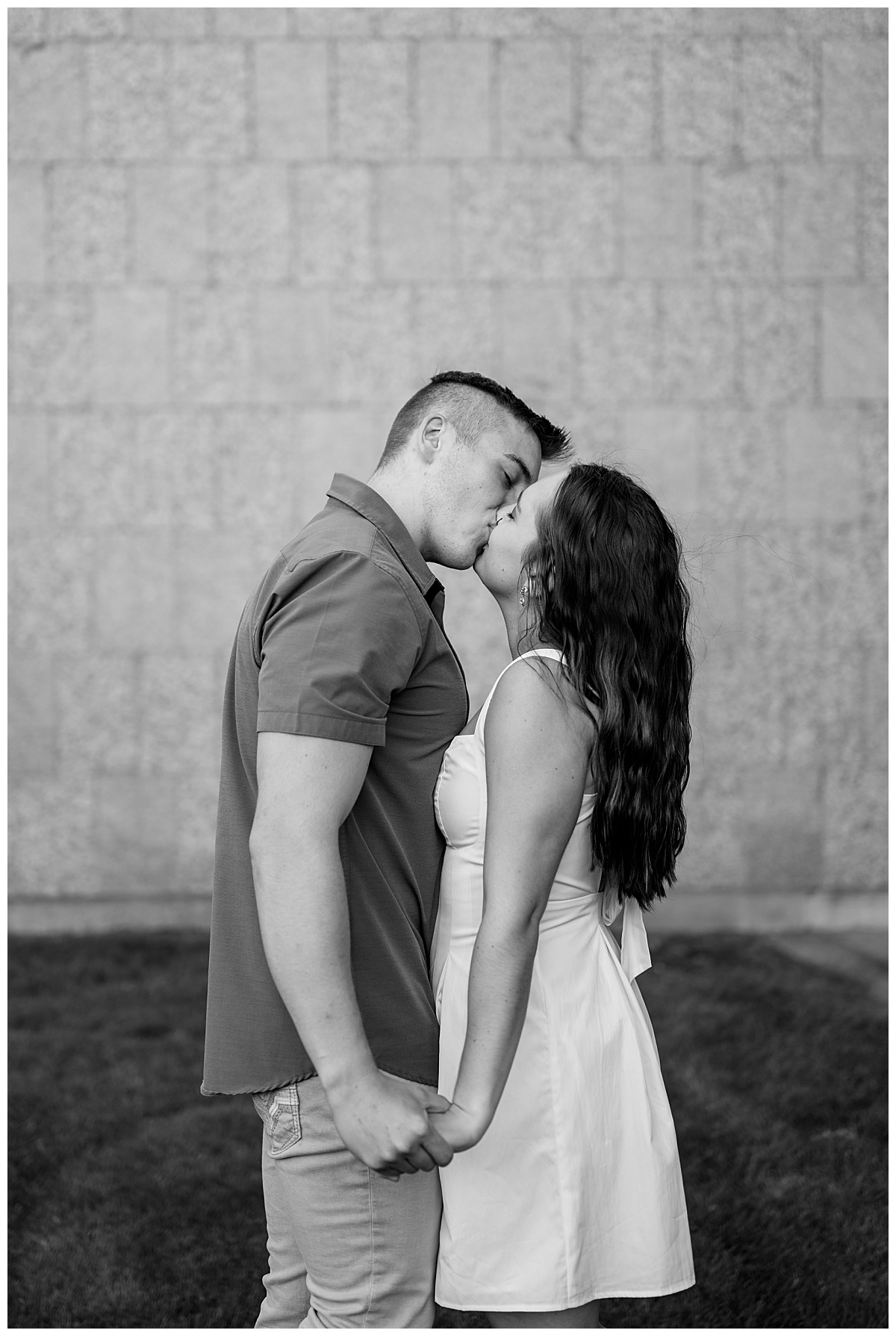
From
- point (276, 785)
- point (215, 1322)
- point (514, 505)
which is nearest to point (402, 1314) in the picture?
point (276, 785)

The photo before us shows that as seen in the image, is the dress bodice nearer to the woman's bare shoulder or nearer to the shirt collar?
the woman's bare shoulder

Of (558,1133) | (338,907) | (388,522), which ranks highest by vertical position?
(388,522)

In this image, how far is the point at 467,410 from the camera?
2270 mm

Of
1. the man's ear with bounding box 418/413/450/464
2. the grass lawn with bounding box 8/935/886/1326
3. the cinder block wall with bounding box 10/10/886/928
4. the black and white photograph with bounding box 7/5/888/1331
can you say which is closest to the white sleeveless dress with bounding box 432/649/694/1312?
the man's ear with bounding box 418/413/450/464

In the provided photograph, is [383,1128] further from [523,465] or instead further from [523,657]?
[523,465]

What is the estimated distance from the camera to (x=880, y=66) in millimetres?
5520

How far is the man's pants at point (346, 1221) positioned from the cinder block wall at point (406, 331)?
12.8ft

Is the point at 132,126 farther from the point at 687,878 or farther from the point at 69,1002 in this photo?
the point at 687,878

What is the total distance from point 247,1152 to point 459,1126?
2040 mm

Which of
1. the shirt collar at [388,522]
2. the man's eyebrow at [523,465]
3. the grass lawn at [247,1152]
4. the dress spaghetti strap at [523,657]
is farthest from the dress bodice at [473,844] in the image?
the grass lawn at [247,1152]

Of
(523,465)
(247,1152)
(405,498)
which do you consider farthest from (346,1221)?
(247,1152)

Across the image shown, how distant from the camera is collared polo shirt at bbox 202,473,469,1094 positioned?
5.51ft

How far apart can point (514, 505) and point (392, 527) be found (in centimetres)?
30

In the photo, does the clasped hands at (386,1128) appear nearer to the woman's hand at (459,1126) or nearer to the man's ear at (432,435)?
the woman's hand at (459,1126)
